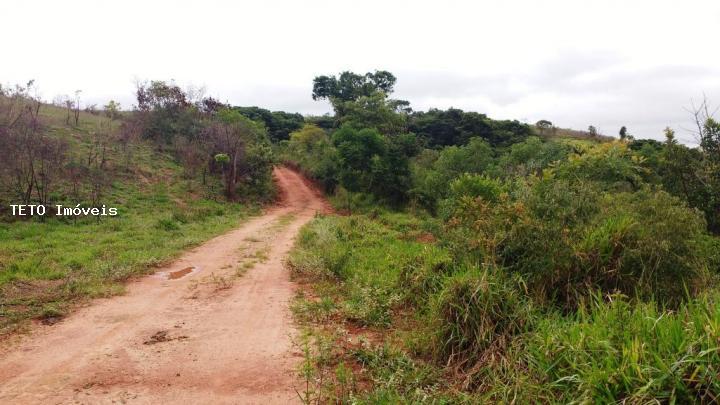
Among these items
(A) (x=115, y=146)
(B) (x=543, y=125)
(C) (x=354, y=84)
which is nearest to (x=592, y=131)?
(B) (x=543, y=125)

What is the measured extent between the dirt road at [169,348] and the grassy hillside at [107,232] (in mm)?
787

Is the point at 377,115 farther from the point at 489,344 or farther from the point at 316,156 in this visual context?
the point at 489,344

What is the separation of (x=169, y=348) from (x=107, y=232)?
30.1 ft

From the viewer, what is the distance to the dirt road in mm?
4172

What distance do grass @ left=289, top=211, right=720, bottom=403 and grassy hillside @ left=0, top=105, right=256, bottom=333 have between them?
150 inches

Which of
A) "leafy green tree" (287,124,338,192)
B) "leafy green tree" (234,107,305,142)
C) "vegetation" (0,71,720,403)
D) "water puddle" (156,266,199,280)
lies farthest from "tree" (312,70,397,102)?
"water puddle" (156,266,199,280)

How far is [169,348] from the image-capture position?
5156 millimetres

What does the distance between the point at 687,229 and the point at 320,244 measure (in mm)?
7687

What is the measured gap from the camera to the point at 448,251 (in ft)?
21.3

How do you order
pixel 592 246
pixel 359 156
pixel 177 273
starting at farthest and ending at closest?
pixel 359 156, pixel 177 273, pixel 592 246

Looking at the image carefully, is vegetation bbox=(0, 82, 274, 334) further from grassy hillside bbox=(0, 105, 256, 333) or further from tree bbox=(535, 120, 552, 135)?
tree bbox=(535, 120, 552, 135)

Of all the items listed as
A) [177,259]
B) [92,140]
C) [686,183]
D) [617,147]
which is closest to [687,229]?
[177,259]

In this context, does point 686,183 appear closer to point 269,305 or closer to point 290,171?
point 269,305

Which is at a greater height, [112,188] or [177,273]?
[112,188]
